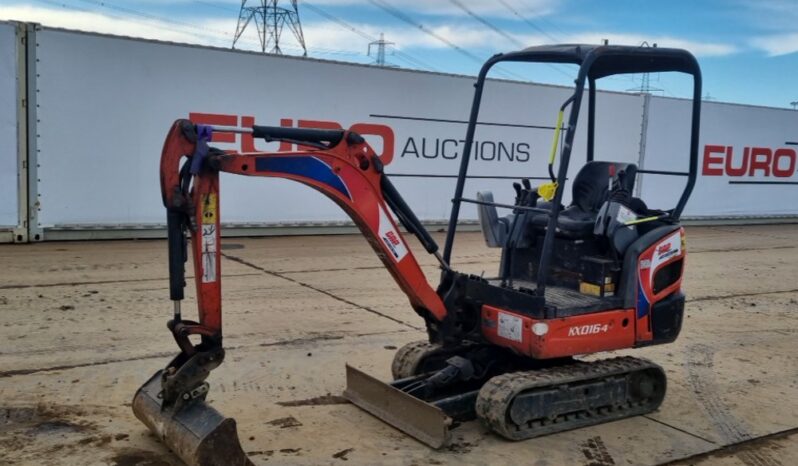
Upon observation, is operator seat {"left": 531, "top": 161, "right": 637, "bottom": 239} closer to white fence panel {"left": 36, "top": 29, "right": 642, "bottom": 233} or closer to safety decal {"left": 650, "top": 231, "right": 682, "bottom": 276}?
safety decal {"left": 650, "top": 231, "right": 682, "bottom": 276}

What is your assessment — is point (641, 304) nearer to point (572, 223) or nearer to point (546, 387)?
point (572, 223)

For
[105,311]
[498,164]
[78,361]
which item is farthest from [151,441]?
[498,164]

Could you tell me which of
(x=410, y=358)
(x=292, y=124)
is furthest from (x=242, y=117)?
(x=410, y=358)

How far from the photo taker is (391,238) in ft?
15.4

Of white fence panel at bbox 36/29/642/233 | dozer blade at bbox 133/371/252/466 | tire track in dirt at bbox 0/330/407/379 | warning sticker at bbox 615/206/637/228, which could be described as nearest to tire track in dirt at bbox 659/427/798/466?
warning sticker at bbox 615/206/637/228

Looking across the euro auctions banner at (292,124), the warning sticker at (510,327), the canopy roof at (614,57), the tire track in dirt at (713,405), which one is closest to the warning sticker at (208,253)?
the warning sticker at (510,327)

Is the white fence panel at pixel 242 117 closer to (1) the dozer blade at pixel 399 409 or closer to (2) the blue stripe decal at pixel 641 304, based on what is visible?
(1) the dozer blade at pixel 399 409

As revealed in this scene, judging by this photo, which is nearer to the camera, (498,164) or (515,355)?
(515,355)

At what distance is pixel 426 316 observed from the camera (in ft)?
16.6

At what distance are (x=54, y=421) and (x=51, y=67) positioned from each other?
781cm

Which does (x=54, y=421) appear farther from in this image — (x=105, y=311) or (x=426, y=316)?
(x=105, y=311)

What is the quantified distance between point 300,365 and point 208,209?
90.1 inches

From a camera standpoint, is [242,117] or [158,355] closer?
[158,355]

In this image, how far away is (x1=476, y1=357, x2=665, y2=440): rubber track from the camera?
4.57 m
